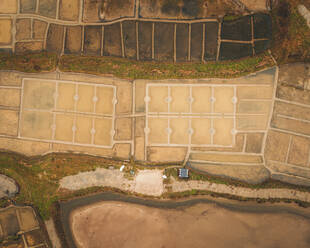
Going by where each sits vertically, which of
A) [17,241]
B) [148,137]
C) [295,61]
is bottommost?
[17,241]

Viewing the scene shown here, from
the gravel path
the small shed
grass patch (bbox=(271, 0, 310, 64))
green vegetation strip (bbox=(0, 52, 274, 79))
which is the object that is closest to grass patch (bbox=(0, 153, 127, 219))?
the gravel path

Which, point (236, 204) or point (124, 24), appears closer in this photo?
point (236, 204)

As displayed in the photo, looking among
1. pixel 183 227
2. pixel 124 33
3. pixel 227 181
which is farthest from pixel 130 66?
pixel 183 227

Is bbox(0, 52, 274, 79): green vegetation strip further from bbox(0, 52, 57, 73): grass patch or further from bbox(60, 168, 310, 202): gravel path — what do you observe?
bbox(60, 168, 310, 202): gravel path

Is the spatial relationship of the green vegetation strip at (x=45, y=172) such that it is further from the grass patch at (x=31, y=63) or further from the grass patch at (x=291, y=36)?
the grass patch at (x=291, y=36)

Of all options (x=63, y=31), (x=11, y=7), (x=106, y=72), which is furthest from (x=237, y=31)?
(x=11, y=7)

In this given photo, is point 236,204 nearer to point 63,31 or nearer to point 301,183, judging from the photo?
point 301,183

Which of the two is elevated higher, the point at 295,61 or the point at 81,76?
the point at 295,61
